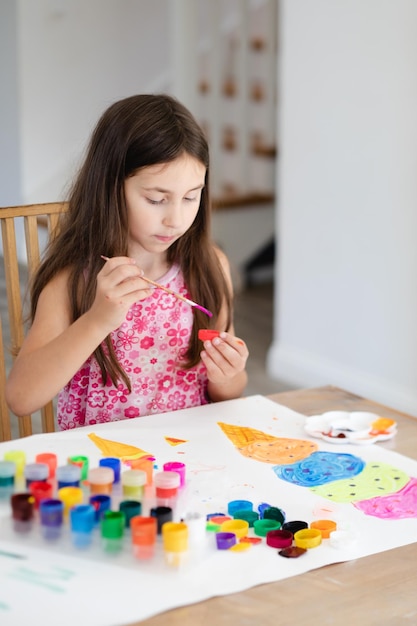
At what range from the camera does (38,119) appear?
4.17 meters

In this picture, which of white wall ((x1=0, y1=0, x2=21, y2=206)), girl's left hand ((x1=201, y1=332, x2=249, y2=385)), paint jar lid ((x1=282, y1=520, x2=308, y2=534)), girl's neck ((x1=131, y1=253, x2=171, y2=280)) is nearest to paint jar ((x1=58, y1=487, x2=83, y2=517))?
paint jar lid ((x1=282, y1=520, x2=308, y2=534))

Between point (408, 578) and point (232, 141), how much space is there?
401 centimetres

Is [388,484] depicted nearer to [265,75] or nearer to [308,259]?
[308,259]

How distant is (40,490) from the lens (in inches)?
40.0

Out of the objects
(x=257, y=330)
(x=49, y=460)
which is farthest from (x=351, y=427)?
(x=257, y=330)

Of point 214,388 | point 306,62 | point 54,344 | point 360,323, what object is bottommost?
point 360,323

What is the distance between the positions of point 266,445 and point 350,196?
6.13ft

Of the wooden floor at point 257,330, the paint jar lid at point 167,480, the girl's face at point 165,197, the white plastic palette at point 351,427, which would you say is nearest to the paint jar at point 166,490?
the paint jar lid at point 167,480

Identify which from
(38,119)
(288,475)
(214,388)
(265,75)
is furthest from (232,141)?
(288,475)

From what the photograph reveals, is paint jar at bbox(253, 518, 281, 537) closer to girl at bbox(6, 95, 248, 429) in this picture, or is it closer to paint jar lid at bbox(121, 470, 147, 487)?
paint jar lid at bbox(121, 470, 147, 487)

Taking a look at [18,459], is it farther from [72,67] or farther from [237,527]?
[72,67]

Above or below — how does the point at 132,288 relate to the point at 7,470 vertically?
above

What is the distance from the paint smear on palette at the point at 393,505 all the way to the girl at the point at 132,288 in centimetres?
34

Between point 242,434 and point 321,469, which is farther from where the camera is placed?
point 242,434
